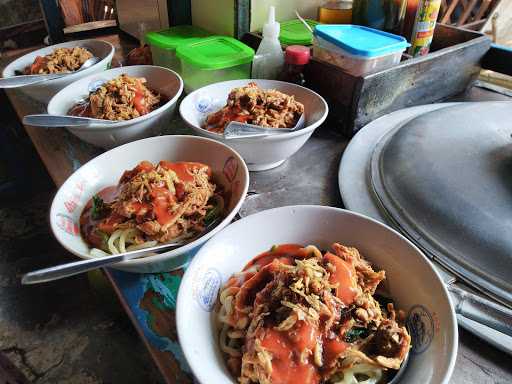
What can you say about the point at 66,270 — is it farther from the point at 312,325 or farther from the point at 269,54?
the point at 269,54

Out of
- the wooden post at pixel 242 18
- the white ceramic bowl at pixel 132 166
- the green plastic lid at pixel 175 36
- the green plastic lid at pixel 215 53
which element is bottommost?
the white ceramic bowl at pixel 132 166

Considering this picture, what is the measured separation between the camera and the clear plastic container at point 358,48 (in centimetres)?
113

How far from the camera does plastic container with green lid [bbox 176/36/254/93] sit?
1291 mm

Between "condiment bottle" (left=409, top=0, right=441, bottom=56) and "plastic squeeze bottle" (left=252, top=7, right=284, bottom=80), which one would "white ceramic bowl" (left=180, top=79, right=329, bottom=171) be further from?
"condiment bottle" (left=409, top=0, right=441, bottom=56)

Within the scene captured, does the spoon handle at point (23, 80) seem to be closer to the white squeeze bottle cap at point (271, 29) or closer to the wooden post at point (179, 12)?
the wooden post at point (179, 12)

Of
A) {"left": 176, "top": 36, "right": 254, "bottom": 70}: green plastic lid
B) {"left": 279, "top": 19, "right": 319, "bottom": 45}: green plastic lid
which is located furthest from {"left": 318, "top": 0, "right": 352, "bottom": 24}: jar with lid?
{"left": 176, "top": 36, "right": 254, "bottom": 70}: green plastic lid

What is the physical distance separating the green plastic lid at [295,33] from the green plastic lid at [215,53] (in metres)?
0.18

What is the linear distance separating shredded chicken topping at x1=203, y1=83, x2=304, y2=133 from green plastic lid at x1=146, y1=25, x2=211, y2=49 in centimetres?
53

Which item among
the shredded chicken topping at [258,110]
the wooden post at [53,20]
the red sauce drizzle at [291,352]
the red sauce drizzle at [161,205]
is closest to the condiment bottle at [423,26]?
the shredded chicken topping at [258,110]

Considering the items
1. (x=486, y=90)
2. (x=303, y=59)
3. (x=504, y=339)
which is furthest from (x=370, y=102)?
(x=504, y=339)

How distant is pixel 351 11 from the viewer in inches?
60.2

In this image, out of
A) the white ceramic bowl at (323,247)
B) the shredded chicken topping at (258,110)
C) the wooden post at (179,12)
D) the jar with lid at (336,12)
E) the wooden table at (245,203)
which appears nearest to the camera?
the white ceramic bowl at (323,247)

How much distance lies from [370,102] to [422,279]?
0.71 m

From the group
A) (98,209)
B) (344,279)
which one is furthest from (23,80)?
(344,279)
